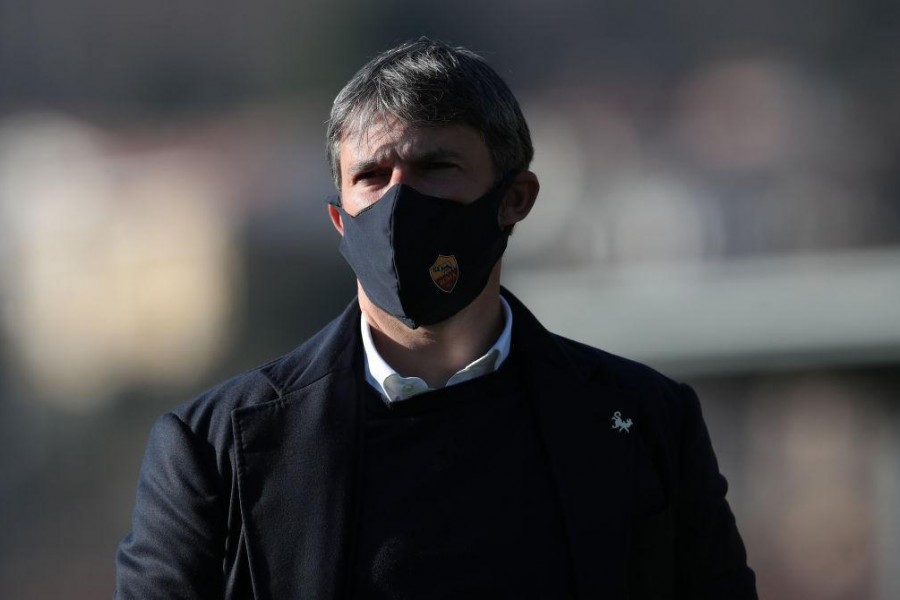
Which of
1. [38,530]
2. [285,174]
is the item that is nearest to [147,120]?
[285,174]

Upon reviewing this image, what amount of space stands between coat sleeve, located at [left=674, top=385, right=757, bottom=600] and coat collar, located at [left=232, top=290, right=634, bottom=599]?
0.40 ft

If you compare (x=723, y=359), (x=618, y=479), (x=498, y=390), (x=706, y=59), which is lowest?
(x=723, y=359)

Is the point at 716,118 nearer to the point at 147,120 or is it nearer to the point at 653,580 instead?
the point at 147,120

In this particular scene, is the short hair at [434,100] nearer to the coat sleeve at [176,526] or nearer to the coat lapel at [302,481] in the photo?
the coat lapel at [302,481]

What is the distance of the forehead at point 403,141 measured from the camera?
2.03 metres

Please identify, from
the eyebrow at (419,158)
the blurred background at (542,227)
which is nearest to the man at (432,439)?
the eyebrow at (419,158)

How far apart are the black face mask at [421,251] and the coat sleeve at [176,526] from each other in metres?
0.41

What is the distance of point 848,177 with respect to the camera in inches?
193

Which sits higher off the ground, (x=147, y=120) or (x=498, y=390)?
(x=147, y=120)

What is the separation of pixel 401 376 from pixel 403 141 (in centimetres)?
40

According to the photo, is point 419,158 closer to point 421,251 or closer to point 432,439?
point 421,251

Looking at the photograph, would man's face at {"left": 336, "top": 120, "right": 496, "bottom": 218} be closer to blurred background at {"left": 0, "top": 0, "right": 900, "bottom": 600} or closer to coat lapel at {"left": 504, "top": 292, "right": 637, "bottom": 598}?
coat lapel at {"left": 504, "top": 292, "right": 637, "bottom": 598}

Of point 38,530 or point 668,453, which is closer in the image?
point 668,453

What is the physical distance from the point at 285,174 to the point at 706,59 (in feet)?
5.97
